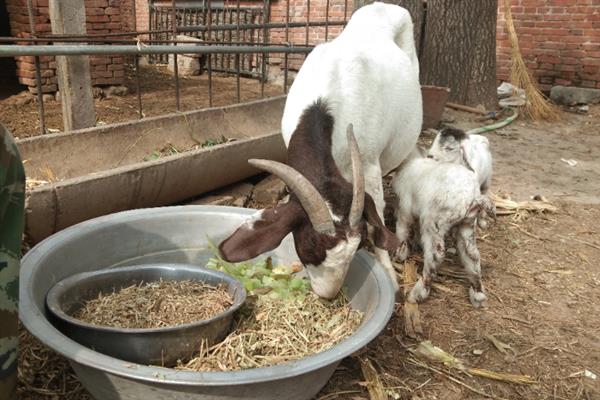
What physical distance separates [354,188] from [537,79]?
922 cm

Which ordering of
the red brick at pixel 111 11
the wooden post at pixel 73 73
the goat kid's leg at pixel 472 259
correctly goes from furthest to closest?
the red brick at pixel 111 11
the wooden post at pixel 73 73
the goat kid's leg at pixel 472 259

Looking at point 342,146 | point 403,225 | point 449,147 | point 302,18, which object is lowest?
point 403,225

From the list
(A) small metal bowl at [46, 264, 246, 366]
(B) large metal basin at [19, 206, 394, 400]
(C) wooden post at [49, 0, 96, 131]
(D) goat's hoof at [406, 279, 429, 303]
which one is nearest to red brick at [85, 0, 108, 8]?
(C) wooden post at [49, 0, 96, 131]

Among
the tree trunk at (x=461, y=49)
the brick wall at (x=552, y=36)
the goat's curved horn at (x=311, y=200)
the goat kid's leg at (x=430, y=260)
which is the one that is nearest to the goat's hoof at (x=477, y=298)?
the goat kid's leg at (x=430, y=260)

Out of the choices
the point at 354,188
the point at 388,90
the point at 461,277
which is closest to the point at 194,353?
the point at 354,188

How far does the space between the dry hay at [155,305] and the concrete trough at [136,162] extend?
2.77ft

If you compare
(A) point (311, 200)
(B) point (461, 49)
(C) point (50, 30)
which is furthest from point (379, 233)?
(C) point (50, 30)

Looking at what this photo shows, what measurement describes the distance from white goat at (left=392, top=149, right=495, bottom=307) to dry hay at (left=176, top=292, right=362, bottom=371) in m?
0.81

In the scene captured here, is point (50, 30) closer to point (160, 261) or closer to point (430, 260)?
point (160, 261)

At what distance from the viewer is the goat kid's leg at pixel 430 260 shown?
12.3 feet

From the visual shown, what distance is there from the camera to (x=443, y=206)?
12.2 ft

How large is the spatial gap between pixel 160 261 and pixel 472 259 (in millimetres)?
1988

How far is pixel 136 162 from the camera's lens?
16.8ft

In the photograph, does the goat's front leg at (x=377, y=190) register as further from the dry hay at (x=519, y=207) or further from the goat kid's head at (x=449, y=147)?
the dry hay at (x=519, y=207)
